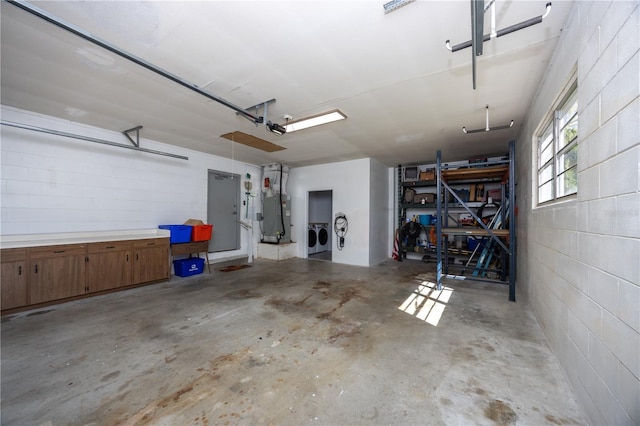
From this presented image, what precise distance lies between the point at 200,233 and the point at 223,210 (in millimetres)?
1353

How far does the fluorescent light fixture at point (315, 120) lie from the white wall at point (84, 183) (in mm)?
2952

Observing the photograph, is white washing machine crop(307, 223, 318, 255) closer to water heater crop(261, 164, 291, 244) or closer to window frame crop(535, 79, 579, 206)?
water heater crop(261, 164, 291, 244)

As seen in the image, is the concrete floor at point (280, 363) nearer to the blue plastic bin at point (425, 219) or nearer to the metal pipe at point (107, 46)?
the metal pipe at point (107, 46)

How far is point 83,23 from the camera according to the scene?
1.85 m

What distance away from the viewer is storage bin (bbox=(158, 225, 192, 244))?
4.54m

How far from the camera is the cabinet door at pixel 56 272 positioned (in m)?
3.07

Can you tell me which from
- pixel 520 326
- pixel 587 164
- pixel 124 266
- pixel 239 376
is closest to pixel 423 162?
pixel 520 326

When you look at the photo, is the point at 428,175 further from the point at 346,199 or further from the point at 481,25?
the point at 481,25

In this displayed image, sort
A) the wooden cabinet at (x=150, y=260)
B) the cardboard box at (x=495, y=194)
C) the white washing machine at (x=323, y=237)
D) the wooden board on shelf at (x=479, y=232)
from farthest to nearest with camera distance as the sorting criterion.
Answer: the white washing machine at (x=323, y=237) → the cardboard box at (x=495, y=194) → the wooden cabinet at (x=150, y=260) → the wooden board on shelf at (x=479, y=232)

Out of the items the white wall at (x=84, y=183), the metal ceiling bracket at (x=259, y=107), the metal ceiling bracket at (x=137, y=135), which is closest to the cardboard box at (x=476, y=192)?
the metal ceiling bracket at (x=259, y=107)

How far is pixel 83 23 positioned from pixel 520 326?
16.7ft

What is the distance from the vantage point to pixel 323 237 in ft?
26.3

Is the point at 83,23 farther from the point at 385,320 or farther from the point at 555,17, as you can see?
the point at 385,320

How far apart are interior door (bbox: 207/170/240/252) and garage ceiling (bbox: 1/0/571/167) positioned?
7.12 ft
